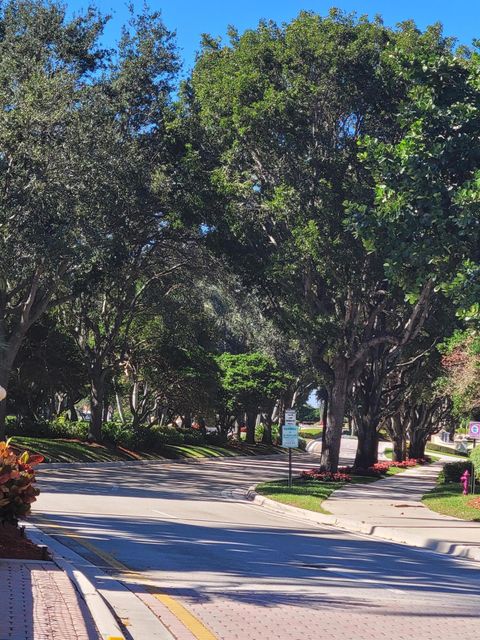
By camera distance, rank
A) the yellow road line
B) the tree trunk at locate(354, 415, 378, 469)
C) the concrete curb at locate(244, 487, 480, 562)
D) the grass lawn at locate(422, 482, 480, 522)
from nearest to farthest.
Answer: the yellow road line, the concrete curb at locate(244, 487, 480, 562), the grass lawn at locate(422, 482, 480, 522), the tree trunk at locate(354, 415, 378, 469)

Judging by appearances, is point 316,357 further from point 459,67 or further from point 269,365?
point 269,365

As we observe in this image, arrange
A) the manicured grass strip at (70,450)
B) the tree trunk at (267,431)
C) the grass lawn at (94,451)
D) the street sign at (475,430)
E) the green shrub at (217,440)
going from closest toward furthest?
the street sign at (475,430) < the manicured grass strip at (70,450) < the grass lawn at (94,451) < the green shrub at (217,440) < the tree trunk at (267,431)

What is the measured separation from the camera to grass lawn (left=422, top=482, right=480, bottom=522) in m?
21.2

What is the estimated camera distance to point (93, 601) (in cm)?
791

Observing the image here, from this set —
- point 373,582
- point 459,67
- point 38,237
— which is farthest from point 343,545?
point 38,237

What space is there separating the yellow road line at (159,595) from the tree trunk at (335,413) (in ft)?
61.7

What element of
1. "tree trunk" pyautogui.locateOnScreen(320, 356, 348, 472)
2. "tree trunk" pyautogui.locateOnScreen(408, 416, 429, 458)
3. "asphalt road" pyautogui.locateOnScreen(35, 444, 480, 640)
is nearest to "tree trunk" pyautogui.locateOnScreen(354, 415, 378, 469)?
"tree trunk" pyautogui.locateOnScreen(320, 356, 348, 472)

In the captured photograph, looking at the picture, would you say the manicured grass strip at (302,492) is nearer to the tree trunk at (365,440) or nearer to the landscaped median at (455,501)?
the landscaped median at (455,501)

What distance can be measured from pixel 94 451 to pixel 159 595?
31.1 meters

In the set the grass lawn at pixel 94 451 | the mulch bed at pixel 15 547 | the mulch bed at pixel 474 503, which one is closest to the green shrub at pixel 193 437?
the grass lawn at pixel 94 451

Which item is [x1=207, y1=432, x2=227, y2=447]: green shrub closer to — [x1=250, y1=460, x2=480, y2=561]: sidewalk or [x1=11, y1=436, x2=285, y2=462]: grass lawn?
[x1=11, y1=436, x2=285, y2=462]: grass lawn

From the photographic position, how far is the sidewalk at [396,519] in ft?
52.7

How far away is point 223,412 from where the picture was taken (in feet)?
196

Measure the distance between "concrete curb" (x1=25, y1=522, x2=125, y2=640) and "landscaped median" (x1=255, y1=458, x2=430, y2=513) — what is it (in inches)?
469
